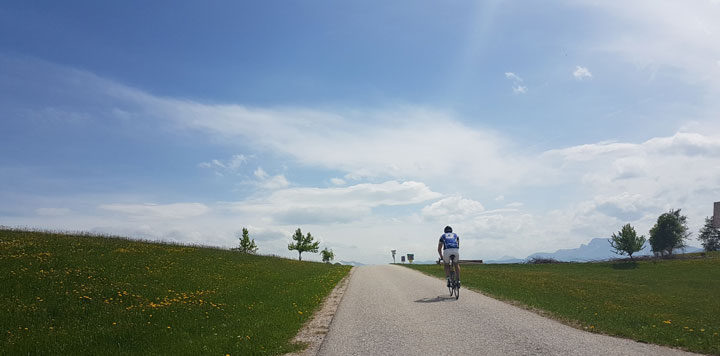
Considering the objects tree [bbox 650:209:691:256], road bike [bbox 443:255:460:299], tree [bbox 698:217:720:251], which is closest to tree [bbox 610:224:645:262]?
tree [bbox 650:209:691:256]

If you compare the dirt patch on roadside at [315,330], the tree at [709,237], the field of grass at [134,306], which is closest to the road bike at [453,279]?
the dirt patch on roadside at [315,330]

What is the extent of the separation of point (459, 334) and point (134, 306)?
11.7 meters

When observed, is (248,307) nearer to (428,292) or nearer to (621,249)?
(428,292)

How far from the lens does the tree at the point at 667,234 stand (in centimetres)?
7556

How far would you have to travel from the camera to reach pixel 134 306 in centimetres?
1455

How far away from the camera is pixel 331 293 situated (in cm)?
2106

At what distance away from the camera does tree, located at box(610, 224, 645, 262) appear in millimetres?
64188

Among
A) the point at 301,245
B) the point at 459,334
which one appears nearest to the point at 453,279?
the point at 459,334

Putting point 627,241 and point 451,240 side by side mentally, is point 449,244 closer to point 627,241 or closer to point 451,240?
point 451,240

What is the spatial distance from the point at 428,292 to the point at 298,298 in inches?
239

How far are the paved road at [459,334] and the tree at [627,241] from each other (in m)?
62.8

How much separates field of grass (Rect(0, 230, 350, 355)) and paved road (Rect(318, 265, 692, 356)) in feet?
5.73

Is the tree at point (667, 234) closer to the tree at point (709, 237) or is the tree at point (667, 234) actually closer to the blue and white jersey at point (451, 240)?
the tree at point (709, 237)

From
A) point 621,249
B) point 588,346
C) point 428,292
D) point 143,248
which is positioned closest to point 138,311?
point 428,292
